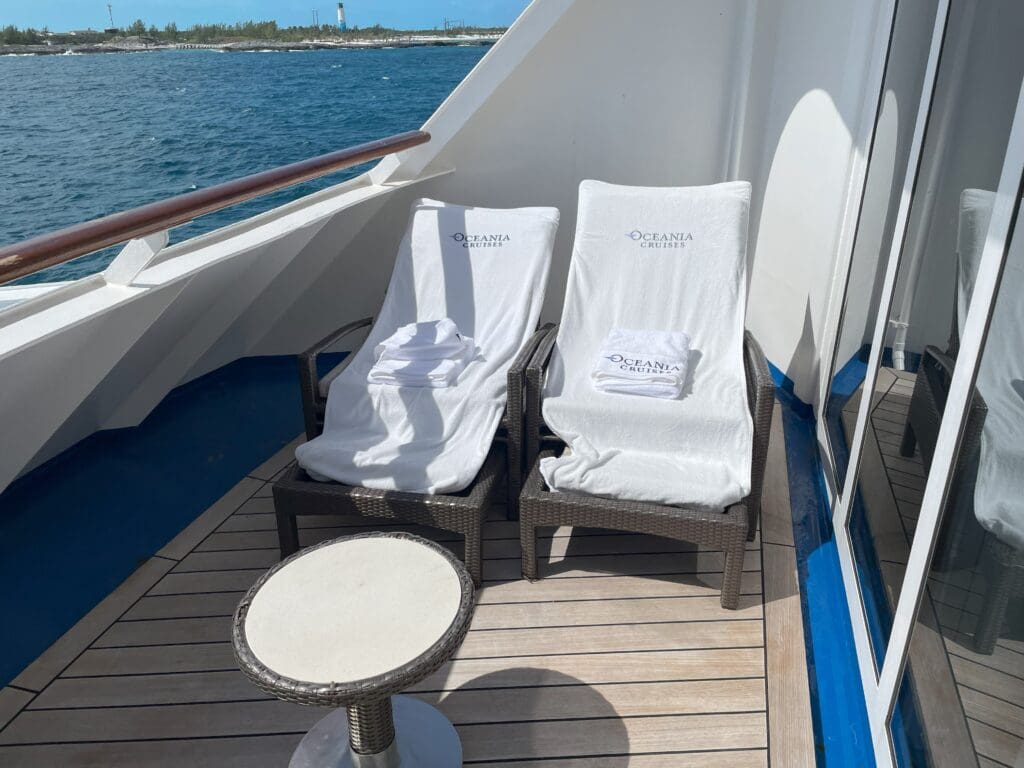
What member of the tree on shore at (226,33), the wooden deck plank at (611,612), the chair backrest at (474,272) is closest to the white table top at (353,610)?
the wooden deck plank at (611,612)

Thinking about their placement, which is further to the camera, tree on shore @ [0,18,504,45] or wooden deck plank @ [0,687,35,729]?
tree on shore @ [0,18,504,45]

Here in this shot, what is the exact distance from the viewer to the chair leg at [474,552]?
87.1 inches

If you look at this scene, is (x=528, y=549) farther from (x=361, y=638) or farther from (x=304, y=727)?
(x=361, y=638)

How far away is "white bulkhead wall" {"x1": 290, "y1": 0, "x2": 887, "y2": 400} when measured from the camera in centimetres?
316

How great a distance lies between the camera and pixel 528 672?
1.96 m

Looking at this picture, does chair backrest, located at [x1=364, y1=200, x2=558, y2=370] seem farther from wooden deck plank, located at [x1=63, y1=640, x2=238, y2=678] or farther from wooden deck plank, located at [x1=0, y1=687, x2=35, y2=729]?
wooden deck plank, located at [x1=0, y1=687, x2=35, y2=729]

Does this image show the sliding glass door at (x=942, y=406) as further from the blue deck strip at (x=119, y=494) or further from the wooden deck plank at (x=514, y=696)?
the blue deck strip at (x=119, y=494)

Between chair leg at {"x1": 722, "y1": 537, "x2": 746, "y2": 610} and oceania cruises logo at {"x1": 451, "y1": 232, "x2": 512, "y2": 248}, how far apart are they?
161cm

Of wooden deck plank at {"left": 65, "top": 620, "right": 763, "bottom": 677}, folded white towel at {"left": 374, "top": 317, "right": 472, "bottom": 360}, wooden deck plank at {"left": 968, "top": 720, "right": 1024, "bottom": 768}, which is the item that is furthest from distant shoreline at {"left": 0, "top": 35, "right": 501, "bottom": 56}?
wooden deck plank at {"left": 968, "top": 720, "right": 1024, "bottom": 768}

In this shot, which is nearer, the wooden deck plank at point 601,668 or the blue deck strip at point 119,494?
the wooden deck plank at point 601,668

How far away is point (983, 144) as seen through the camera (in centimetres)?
152

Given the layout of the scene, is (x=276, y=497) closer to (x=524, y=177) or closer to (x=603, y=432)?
(x=603, y=432)

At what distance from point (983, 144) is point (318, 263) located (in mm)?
2738

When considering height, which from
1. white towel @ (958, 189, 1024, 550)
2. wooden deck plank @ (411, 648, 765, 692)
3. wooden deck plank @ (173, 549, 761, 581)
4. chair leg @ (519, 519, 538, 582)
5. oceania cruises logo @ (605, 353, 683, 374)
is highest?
white towel @ (958, 189, 1024, 550)
